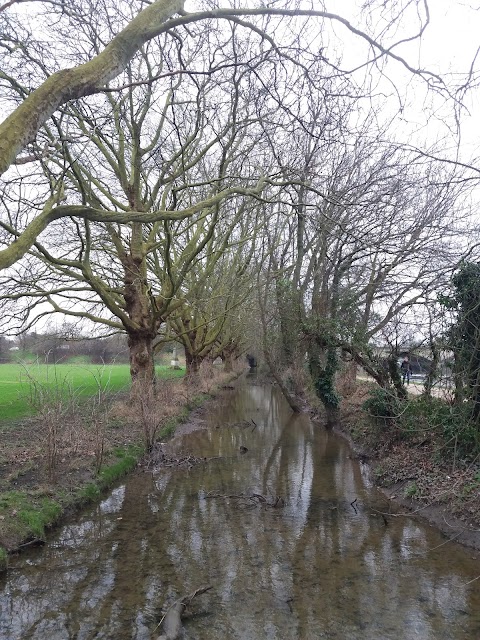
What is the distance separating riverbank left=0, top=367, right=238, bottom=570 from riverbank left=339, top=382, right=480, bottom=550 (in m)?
5.95

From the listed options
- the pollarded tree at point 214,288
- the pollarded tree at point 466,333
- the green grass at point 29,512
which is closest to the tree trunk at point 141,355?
the pollarded tree at point 214,288

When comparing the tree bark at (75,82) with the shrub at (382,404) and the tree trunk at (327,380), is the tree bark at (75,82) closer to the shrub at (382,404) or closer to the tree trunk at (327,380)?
the shrub at (382,404)

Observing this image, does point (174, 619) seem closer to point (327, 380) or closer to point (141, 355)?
point (141, 355)

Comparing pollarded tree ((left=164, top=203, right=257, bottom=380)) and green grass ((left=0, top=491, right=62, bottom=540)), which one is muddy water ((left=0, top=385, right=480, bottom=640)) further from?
pollarded tree ((left=164, top=203, right=257, bottom=380))

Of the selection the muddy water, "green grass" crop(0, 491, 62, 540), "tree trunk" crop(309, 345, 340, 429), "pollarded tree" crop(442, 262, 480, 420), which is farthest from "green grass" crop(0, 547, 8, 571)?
"tree trunk" crop(309, 345, 340, 429)

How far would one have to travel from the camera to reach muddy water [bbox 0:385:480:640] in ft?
19.4

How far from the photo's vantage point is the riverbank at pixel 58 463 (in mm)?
8242

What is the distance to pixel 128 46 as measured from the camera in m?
5.54

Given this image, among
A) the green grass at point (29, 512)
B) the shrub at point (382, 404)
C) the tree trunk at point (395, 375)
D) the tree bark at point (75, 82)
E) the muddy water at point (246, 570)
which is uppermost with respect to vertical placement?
the tree bark at point (75, 82)

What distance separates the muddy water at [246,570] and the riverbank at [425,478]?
0.37 m

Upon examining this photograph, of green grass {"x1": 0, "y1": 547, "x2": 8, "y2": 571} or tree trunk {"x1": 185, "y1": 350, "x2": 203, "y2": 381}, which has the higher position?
tree trunk {"x1": 185, "y1": 350, "x2": 203, "y2": 381}

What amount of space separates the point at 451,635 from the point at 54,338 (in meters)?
17.2

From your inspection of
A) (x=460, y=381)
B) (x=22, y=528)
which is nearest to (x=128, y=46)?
(x=22, y=528)

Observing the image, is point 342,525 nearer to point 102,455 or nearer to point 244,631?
point 244,631
